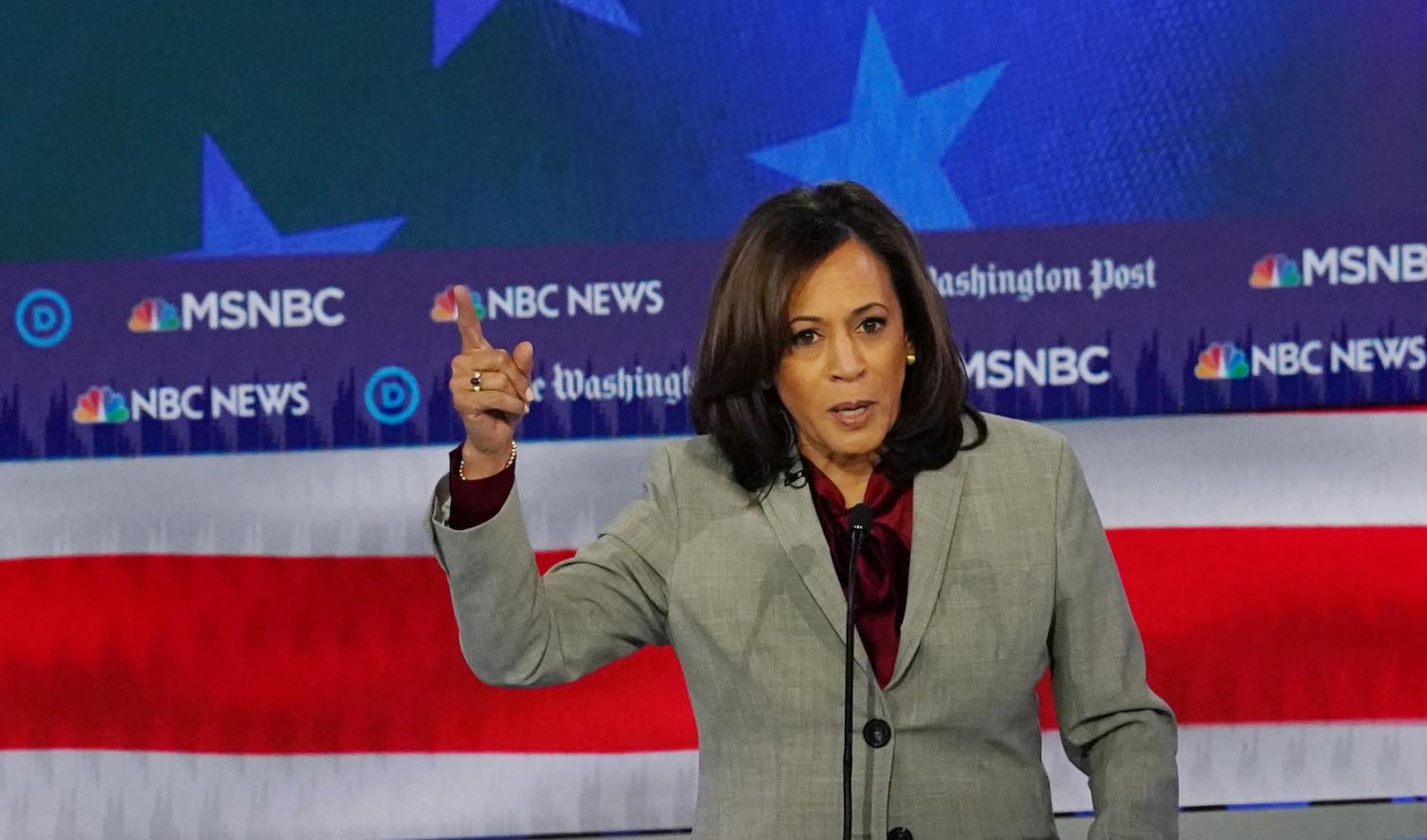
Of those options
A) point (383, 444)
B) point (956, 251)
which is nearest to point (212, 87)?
point (383, 444)

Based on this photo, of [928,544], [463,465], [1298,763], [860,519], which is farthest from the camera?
[1298,763]

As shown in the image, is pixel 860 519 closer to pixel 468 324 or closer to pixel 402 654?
pixel 468 324

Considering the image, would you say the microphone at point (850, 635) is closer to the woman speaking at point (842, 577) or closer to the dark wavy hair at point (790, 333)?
the woman speaking at point (842, 577)

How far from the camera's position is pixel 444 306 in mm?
2820

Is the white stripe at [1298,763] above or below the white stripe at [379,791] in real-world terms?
above

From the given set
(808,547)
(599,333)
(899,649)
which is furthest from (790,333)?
(599,333)

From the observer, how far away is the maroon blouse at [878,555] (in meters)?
1.65

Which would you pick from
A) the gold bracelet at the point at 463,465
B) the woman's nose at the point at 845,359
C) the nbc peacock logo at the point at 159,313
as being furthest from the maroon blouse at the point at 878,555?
the nbc peacock logo at the point at 159,313

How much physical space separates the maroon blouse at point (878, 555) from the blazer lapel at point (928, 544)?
23 mm

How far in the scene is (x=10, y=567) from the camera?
2879 millimetres

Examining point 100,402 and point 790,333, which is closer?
point 790,333

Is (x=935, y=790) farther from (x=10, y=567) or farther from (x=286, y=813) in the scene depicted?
(x=10, y=567)

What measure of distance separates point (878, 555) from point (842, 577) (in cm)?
6

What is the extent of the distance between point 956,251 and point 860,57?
1.28ft
